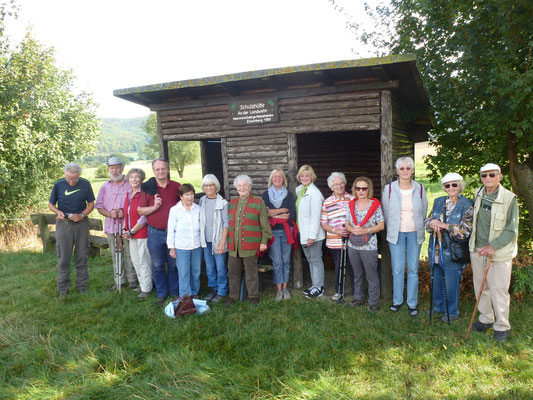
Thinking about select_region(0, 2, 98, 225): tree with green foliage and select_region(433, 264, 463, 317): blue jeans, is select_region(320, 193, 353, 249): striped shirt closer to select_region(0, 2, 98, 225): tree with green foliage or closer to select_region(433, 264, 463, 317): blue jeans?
select_region(433, 264, 463, 317): blue jeans


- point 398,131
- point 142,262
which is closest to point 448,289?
point 398,131

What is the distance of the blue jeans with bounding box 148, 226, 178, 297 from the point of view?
5758 mm

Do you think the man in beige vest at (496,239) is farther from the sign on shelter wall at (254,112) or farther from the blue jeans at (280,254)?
the sign on shelter wall at (254,112)

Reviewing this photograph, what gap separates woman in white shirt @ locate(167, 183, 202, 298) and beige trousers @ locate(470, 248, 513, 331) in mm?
3765

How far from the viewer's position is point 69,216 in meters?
5.95

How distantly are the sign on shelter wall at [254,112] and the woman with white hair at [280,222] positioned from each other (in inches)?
43.2

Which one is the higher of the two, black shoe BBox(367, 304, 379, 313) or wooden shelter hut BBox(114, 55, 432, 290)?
wooden shelter hut BBox(114, 55, 432, 290)

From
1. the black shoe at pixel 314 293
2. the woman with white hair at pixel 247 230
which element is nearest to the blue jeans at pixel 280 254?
the woman with white hair at pixel 247 230

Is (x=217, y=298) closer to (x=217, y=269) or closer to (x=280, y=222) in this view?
(x=217, y=269)

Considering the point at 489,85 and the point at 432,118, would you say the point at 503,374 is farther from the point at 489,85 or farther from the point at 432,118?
the point at 432,118

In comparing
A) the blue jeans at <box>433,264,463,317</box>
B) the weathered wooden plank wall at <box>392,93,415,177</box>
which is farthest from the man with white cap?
the blue jeans at <box>433,264,463,317</box>

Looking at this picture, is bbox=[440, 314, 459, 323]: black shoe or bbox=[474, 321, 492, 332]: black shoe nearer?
bbox=[474, 321, 492, 332]: black shoe

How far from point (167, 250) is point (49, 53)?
374 inches

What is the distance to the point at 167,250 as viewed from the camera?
587cm
